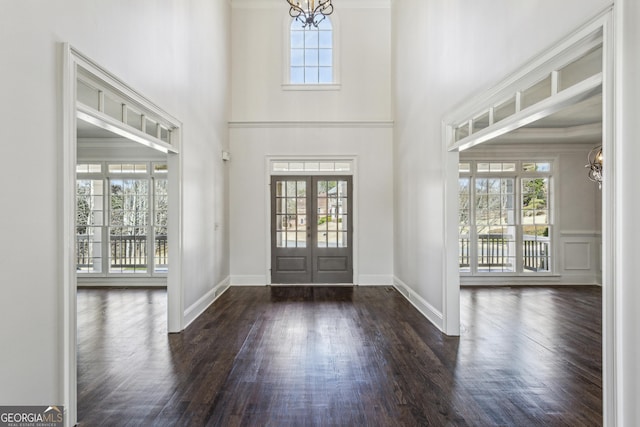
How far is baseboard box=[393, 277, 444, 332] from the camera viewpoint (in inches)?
173

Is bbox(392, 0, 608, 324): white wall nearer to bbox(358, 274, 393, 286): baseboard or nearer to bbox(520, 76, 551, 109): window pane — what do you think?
bbox(520, 76, 551, 109): window pane

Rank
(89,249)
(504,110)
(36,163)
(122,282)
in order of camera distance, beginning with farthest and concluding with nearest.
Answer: (89,249) < (122,282) < (504,110) < (36,163)

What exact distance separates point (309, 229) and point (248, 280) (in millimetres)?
1549

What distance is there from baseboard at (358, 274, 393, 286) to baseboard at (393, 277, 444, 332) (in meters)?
0.34

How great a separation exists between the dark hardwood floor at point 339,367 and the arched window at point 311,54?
4.44 m

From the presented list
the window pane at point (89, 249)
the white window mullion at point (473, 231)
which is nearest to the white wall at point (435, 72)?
the white window mullion at point (473, 231)

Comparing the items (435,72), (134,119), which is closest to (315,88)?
(435,72)

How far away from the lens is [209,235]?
18.2 feet

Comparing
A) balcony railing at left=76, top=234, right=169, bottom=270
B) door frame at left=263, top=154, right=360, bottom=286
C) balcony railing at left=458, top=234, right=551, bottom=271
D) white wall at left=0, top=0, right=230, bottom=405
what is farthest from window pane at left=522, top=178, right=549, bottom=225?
balcony railing at left=76, top=234, right=169, bottom=270

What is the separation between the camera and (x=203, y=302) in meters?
5.18

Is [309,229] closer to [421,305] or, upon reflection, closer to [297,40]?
[421,305]

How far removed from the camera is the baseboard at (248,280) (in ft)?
22.7

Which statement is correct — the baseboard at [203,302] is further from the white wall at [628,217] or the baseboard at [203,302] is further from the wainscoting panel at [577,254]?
the wainscoting panel at [577,254]

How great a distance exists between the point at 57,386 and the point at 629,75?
12.0 ft
